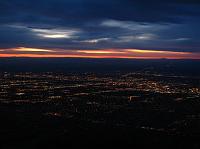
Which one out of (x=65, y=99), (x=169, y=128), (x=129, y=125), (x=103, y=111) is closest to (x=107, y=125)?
(x=129, y=125)

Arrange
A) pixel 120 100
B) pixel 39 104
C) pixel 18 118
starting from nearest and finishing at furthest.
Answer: pixel 18 118 → pixel 39 104 → pixel 120 100

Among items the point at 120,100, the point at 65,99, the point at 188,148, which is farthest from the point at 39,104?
the point at 188,148

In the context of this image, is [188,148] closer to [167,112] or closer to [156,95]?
[167,112]

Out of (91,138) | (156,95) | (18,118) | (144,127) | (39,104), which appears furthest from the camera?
(156,95)

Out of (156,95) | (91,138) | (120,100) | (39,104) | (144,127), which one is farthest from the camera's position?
(156,95)

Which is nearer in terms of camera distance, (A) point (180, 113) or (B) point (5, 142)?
(B) point (5, 142)

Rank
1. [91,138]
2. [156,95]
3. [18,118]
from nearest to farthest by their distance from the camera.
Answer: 1. [91,138]
2. [18,118]
3. [156,95]

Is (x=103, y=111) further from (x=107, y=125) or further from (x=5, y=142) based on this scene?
(x=5, y=142)

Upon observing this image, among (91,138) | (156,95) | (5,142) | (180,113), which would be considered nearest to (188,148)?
(91,138)
